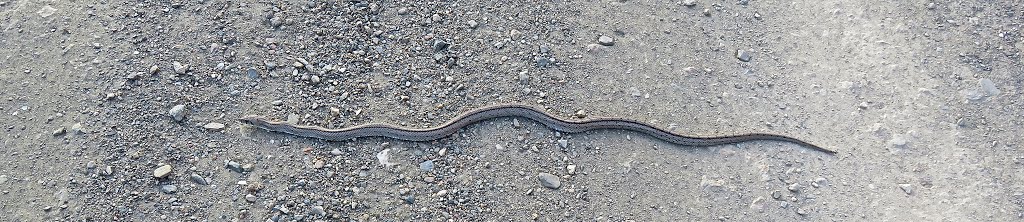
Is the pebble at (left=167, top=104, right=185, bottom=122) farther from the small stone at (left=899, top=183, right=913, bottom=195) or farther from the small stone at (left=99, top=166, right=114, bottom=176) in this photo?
the small stone at (left=899, top=183, right=913, bottom=195)

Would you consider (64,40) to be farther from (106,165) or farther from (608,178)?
(608,178)

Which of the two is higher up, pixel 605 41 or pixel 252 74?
pixel 252 74

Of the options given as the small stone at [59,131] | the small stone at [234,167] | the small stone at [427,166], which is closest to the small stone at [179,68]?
the small stone at [59,131]

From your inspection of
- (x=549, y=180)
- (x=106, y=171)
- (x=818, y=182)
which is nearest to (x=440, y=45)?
(x=549, y=180)

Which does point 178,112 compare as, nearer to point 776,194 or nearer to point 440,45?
point 440,45

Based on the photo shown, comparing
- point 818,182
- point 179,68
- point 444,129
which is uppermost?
point 179,68

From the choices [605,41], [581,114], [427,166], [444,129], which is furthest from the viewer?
[605,41]

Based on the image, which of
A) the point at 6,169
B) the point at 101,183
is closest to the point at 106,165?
the point at 101,183
